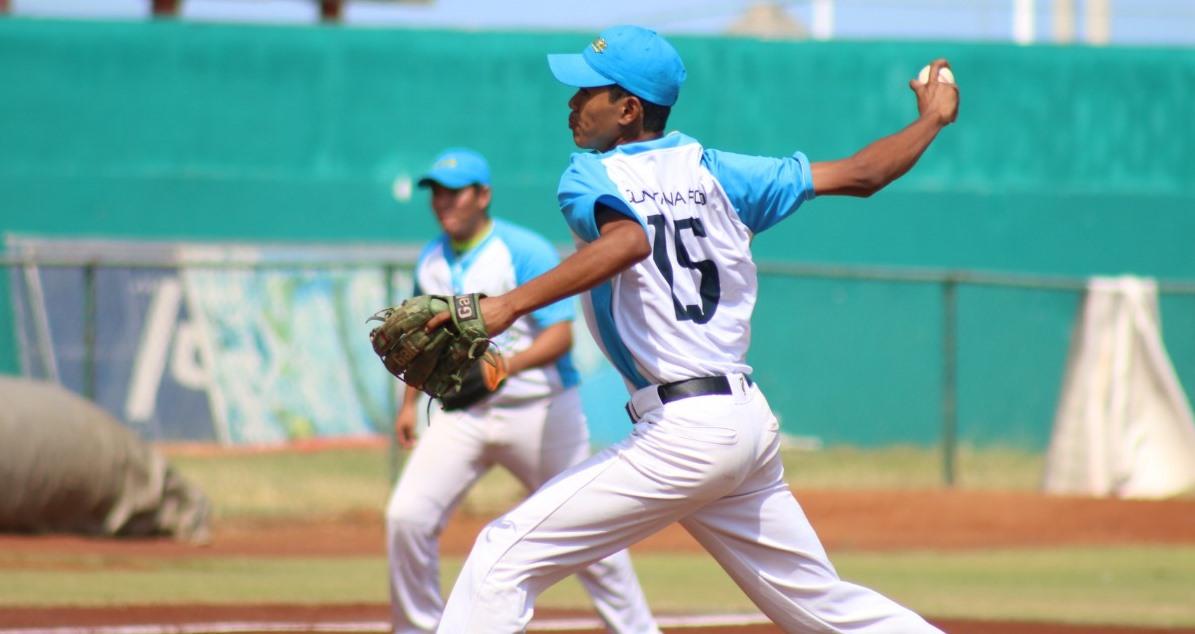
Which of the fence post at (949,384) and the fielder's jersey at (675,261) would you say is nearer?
the fielder's jersey at (675,261)

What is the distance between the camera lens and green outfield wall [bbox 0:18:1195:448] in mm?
18250

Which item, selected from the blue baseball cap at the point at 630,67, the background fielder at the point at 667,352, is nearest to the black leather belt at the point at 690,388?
the background fielder at the point at 667,352

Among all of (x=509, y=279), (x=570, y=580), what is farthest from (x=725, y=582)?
(x=509, y=279)

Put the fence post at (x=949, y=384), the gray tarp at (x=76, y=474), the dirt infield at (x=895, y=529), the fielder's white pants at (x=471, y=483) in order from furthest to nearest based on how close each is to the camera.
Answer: the fence post at (x=949, y=384)
the dirt infield at (x=895, y=529)
the gray tarp at (x=76, y=474)
the fielder's white pants at (x=471, y=483)

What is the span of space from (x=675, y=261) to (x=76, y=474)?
25.4ft

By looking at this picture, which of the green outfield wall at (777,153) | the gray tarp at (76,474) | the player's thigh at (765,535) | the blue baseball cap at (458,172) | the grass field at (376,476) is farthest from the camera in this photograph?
the green outfield wall at (777,153)

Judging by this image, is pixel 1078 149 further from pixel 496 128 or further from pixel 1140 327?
pixel 496 128

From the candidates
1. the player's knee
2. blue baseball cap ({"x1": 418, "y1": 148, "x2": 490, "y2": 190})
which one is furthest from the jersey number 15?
blue baseball cap ({"x1": 418, "y1": 148, "x2": 490, "y2": 190})

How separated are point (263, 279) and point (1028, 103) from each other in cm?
933

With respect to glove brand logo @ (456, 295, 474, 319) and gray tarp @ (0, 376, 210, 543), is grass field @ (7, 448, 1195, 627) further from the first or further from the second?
glove brand logo @ (456, 295, 474, 319)

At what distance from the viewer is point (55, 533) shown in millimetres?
11602

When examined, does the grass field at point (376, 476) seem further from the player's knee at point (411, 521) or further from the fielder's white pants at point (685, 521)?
the fielder's white pants at point (685, 521)

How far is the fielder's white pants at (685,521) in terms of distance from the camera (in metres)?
4.35

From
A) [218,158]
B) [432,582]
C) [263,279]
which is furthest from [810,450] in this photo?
[432,582]
